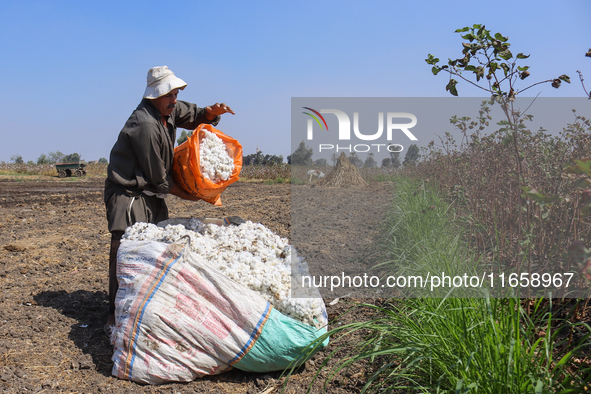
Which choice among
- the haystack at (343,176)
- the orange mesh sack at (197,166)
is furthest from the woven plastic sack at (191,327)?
the haystack at (343,176)

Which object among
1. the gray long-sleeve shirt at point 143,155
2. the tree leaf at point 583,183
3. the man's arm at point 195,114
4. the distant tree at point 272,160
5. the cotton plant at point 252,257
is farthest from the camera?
the distant tree at point 272,160

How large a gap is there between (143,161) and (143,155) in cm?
4

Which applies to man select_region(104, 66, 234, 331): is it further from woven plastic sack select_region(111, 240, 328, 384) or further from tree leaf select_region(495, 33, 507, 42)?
tree leaf select_region(495, 33, 507, 42)

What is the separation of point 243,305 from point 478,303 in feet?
3.53

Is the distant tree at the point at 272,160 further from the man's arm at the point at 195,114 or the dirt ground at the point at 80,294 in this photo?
the man's arm at the point at 195,114

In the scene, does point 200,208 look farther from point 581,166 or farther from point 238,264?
point 581,166

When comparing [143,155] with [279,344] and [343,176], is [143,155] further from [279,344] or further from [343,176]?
[343,176]

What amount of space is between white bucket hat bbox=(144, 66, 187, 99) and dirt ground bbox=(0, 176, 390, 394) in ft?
5.06

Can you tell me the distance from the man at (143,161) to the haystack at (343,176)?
28.7ft

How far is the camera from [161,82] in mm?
2699

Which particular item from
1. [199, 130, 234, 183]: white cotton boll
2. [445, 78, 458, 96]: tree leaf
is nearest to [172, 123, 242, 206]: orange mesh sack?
[199, 130, 234, 183]: white cotton boll

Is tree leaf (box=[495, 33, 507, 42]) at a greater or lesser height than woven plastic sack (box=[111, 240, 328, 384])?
greater

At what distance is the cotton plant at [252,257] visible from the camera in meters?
2.28

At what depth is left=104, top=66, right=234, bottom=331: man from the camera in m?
2.66
